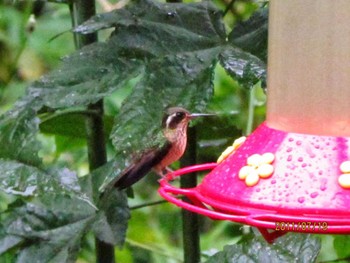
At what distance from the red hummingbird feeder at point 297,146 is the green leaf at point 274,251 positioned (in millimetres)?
44

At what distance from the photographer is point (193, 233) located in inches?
101

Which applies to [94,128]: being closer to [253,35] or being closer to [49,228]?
[49,228]

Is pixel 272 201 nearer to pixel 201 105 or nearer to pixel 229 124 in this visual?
pixel 201 105

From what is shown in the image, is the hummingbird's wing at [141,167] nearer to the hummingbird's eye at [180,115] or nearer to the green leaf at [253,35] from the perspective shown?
the hummingbird's eye at [180,115]

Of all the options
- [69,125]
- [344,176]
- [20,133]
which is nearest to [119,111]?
[20,133]

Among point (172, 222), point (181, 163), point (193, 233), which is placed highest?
point (181, 163)

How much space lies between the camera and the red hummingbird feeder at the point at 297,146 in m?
1.73

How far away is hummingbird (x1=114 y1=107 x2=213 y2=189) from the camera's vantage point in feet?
7.82

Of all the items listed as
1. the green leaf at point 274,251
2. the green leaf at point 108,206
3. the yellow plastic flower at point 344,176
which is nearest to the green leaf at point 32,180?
the green leaf at point 108,206

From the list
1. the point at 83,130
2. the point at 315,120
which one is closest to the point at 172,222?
the point at 83,130

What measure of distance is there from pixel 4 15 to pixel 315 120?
266cm

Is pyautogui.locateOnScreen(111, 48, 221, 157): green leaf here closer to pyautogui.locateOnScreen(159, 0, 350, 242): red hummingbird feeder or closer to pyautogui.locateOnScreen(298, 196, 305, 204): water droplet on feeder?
pyautogui.locateOnScreen(159, 0, 350, 242): red hummingbird feeder

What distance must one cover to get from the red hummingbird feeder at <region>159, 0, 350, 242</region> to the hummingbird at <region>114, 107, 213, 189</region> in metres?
0.24
